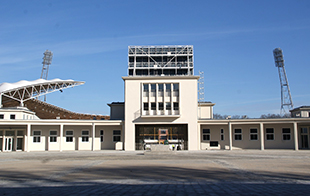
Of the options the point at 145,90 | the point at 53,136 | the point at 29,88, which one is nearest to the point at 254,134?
the point at 145,90

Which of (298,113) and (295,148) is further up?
(298,113)

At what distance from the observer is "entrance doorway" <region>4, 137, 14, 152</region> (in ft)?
130

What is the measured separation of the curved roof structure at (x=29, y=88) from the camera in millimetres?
52312

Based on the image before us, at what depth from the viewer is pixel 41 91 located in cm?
5644

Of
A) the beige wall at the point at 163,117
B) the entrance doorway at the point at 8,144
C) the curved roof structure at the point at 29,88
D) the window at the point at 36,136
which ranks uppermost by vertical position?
the curved roof structure at the point at 29,88

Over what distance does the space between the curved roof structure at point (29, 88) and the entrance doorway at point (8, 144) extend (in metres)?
13.6

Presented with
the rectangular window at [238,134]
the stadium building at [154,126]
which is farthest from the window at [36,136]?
the rectangular window at [238,134]

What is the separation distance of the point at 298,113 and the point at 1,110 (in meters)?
40.9

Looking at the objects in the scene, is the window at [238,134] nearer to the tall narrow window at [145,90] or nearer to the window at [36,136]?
the tall narrow window at [145,90]

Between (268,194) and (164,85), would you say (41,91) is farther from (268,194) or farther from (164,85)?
(268,194)

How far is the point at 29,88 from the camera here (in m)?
54.0

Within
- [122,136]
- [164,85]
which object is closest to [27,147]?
[122,136]

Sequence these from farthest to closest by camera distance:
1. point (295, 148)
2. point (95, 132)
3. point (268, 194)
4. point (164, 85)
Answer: point (95, 132), point (164, 85), point (295, 148), point (268, 194)

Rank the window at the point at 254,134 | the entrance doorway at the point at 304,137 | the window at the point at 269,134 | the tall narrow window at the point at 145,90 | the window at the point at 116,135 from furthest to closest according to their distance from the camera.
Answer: the window at the point at 116,135
the window at the point at 254,134
the entrance doorway at the point at 304,137
the window at the point at 269,134
the tall narrow window at the point at 145,90
